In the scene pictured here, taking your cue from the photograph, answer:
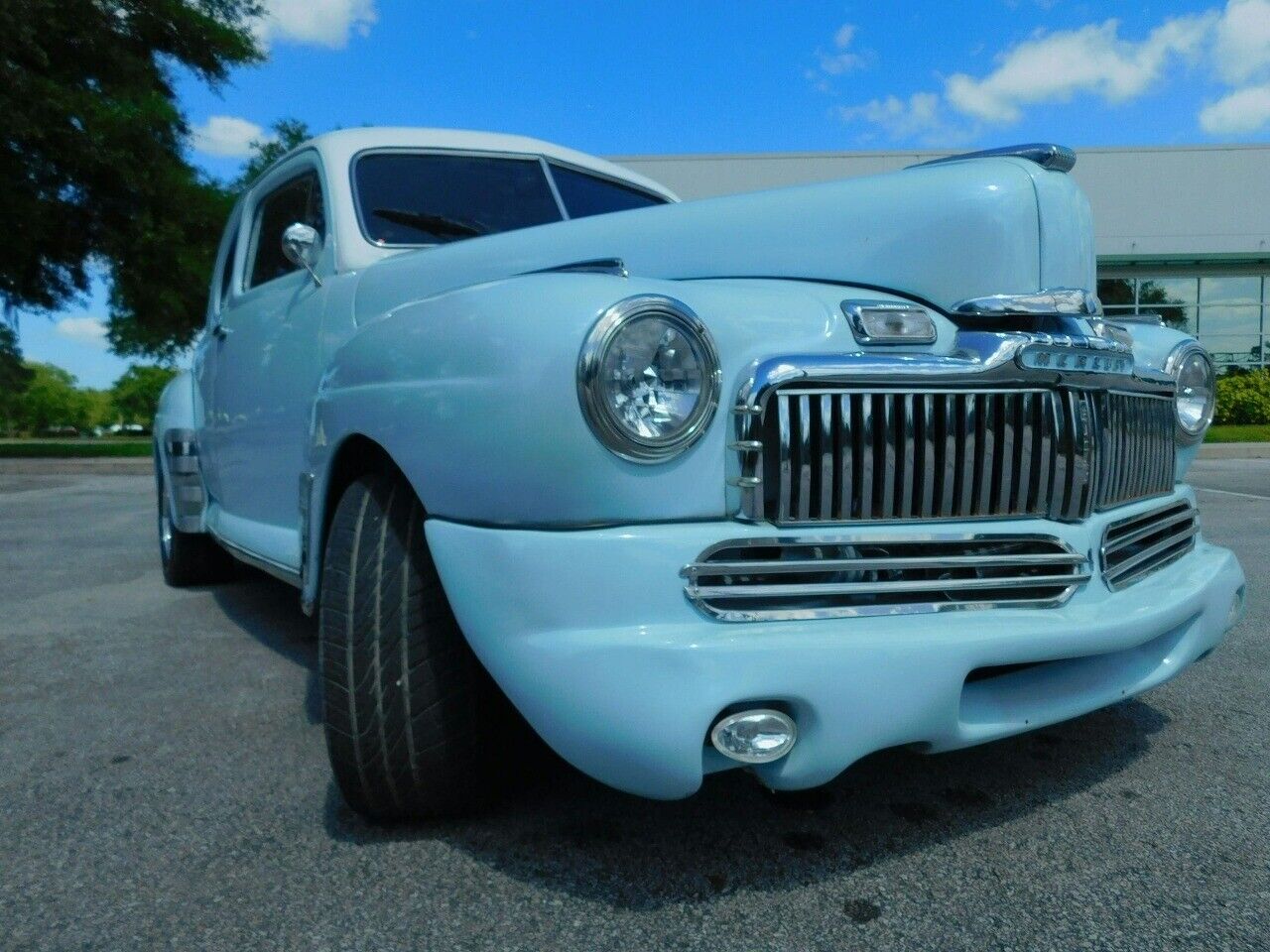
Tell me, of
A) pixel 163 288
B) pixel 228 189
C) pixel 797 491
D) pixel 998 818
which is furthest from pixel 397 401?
pixel 228 189

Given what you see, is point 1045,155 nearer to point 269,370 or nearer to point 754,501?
point 754,501

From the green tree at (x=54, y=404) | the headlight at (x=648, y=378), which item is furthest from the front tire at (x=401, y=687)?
the green tree at (x=54, y=404)

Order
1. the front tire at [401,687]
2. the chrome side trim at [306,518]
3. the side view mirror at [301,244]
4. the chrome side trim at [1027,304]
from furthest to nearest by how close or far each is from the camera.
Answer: the side view mirror at [301,244] → the chrome side trim at [306,518] → the chrome side trim at [1027,304] → the front tire at [401,687]

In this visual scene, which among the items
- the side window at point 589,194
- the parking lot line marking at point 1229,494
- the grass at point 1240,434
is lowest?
the grass at point 1240,434

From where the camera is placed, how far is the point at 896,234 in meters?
2.12

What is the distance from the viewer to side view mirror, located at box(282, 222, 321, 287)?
2852 millimetres

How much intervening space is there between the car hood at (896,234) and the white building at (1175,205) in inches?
825

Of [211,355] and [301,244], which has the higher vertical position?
[301,244]

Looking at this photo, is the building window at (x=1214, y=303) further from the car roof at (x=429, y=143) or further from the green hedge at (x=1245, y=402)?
the car roof at (x=429, y=143)

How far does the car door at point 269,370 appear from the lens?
10.0 feet

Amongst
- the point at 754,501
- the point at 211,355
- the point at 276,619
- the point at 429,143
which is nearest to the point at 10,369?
the point at 211,355

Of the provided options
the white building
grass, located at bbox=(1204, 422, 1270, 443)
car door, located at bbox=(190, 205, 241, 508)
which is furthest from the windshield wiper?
the white building

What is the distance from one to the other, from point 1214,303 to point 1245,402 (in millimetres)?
5159

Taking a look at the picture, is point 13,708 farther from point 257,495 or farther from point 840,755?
point 840,755
